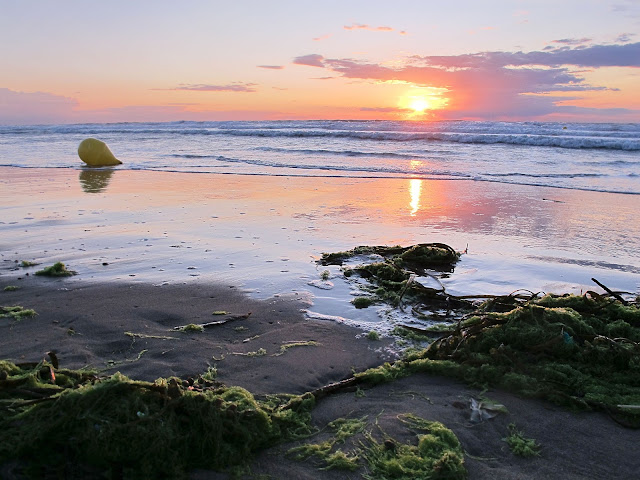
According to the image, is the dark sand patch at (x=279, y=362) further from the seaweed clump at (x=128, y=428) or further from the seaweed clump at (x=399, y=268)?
the seaweed clump at (x=399, y=268)

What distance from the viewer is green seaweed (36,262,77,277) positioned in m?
4.45

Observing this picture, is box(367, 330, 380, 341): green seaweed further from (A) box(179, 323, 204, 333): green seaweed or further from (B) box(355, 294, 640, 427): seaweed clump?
(A) box(179, 323, 204, 333): green seaweed

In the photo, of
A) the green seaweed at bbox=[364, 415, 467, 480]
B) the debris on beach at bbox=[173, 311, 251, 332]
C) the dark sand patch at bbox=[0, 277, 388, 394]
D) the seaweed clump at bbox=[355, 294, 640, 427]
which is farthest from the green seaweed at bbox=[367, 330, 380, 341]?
the green seaweed at bbox=[364, 415, 467, 480]

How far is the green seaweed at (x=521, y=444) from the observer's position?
7.03 feet

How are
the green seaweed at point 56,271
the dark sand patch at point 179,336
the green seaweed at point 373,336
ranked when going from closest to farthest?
1. the dark sand patch at point 179,336
2. the green seaweed at point 373,336
3. the green seaweed at point 56,271

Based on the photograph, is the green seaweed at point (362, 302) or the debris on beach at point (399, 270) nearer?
the green seaweed at point (362, 302)

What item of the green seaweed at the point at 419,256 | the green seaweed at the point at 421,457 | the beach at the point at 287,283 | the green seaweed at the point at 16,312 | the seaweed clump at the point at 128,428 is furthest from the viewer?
the green seaweed at the point at 419,256

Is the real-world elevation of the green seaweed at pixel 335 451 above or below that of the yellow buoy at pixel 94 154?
below

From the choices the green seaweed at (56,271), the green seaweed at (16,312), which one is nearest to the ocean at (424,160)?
the green seaweed at (56,271)

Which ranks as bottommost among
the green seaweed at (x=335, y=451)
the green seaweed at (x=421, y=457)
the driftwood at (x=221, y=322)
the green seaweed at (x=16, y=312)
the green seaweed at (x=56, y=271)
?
the green seaweed at (x=335, y=451)

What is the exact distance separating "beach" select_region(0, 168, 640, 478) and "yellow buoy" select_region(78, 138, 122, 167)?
4.48 m

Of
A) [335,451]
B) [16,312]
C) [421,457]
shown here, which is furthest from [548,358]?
[16,312]

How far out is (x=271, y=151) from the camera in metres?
19.1

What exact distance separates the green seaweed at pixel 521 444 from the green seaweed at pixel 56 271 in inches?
154
